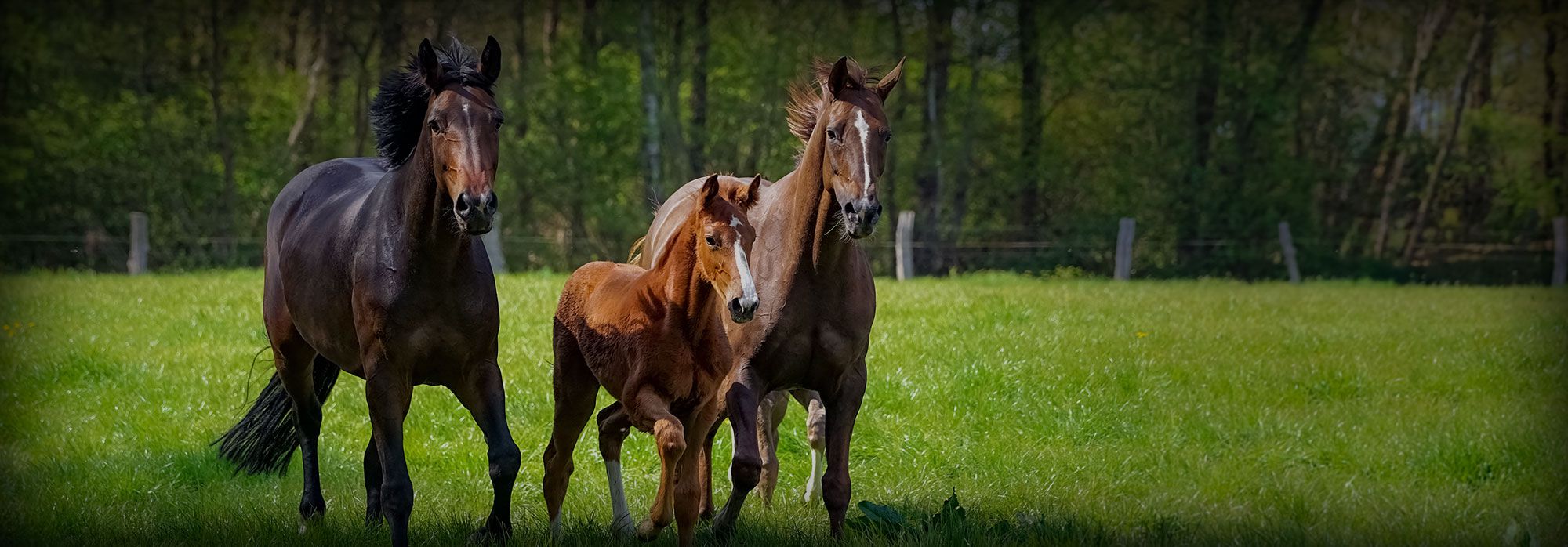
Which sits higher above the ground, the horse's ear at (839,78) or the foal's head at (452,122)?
Result: the horse's ear at (839,78)

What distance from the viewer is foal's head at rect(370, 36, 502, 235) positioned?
4.44 meters

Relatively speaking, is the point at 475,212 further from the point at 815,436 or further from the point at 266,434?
the point at 266,434

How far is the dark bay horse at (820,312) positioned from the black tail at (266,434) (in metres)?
2.52

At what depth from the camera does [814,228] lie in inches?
217

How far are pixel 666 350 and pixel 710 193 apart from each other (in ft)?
2.17

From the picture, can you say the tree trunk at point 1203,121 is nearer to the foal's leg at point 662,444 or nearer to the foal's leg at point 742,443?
the foal's leg at point 742,443

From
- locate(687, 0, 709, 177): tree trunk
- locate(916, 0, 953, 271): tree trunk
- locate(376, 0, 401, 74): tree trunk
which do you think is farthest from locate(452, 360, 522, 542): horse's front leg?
locate(376, 0, 401, 74): tree trunk

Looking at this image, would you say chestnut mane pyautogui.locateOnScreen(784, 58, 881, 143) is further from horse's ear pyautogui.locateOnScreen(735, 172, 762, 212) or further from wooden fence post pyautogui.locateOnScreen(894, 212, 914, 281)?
wooden fence post pyautogui.locateOnScreen(894, 212, 914, 281)

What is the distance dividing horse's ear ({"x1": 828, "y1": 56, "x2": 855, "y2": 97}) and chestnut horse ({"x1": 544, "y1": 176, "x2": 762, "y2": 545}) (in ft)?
1.57

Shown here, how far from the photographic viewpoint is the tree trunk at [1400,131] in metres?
28.2

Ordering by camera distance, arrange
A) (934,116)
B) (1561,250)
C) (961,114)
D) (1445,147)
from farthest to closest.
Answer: (961,114)
(1445,147)
(934,116)
(1561,250)

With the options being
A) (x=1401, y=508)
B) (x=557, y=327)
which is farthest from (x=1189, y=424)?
(x=557, y=327)

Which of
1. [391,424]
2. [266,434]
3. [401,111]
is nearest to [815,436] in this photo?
[391,424]

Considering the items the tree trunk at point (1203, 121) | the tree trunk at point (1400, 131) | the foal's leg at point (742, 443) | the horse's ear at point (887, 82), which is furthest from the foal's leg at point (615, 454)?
the tree trunk at point (1400, 131)
